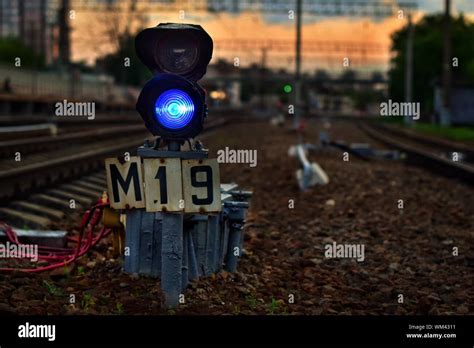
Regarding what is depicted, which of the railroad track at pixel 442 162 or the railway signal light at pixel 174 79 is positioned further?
the railroad track at pixel 442 162

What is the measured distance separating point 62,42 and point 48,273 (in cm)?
5580

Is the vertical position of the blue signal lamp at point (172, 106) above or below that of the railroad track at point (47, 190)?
above

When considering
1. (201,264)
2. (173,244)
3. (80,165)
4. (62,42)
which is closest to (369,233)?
(201,264)

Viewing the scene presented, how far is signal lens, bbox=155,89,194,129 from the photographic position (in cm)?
493

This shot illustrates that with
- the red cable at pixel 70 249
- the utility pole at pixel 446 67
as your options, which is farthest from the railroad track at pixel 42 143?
the utility pole at pixel 446 67

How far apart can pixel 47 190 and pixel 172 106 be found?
22.8 feet

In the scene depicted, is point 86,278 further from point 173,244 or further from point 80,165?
point 80,165

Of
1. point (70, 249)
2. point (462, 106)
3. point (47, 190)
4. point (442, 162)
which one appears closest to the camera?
point (70, 249)

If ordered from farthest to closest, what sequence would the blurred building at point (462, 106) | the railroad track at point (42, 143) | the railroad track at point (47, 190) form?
the blurred building at point (462, 106) → the railroad track at point (42, 143) → the railroad track at point (47, 190)

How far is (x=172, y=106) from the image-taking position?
4.94 meters

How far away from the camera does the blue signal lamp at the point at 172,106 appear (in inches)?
193

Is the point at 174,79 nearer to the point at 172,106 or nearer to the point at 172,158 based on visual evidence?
the point at 172,106

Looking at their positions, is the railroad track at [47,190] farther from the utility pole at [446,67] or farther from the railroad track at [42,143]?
the utility pole at [446,67]

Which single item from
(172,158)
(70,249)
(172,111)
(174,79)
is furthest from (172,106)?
(70,249)
